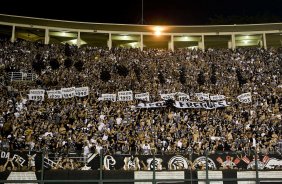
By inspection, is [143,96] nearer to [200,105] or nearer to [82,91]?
[200,105]

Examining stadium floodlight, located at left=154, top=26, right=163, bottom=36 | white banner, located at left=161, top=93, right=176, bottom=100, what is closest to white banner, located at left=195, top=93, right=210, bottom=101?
white banner, located at left=161, top=93, right=176, bottom=100

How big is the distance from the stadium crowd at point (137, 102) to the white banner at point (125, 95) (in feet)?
2.58

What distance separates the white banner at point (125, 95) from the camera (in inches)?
1103

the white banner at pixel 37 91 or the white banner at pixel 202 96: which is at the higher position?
the white banner at pixel 37 91

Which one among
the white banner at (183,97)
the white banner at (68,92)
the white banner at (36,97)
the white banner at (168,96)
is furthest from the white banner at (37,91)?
the white banner at (183,97)

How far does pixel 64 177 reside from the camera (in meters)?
13.8

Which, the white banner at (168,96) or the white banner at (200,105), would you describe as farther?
the white banner at (168,96)

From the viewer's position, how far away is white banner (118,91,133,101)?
2802 centimetres

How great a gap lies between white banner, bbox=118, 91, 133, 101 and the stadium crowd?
2.58 ft

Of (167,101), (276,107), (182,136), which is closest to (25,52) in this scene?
(167,101)

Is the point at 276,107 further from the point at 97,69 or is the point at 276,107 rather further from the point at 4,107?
the point at 4,107

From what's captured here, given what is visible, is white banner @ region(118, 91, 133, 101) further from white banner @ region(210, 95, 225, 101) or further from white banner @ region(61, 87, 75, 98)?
white banner @ region(210, 95, 225, 101)

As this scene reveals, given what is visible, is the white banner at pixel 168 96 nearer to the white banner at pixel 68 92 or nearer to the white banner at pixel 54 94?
the white banner at pixel 68 92

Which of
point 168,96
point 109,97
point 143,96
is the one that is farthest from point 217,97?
point 109,97
